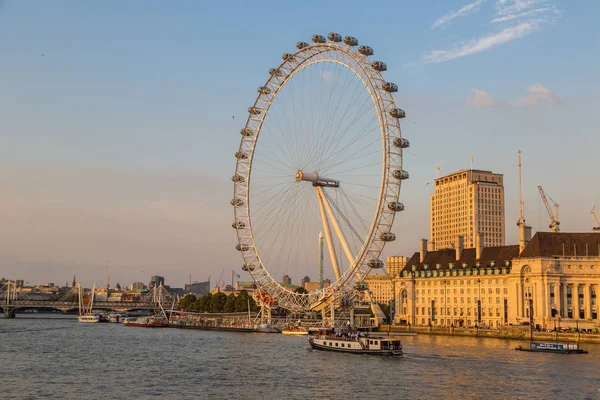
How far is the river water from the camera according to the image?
56812mm

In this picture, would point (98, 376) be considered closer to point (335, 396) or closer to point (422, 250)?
point (335, 396)

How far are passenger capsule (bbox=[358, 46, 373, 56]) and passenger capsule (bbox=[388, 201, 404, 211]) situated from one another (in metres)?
19.5

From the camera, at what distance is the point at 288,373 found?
69.4m

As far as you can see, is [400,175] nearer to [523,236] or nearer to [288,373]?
[288,373]

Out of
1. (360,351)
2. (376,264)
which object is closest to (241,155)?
(376,264)

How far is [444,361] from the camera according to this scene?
7838 centimetres

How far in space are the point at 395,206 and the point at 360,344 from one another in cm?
1844

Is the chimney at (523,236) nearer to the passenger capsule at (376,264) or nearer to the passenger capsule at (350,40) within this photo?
the passenger capsule at (376,264)

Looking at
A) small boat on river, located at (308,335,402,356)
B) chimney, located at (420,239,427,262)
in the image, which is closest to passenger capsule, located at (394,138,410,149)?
small boat on river, located at (308,335,402,356)

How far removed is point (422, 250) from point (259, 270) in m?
50.7

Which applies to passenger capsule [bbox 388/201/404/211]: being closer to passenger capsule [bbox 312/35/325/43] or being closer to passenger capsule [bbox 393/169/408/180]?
passenger capsule [bbox 393/169/408/180]

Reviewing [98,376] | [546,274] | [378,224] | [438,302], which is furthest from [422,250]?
[98,376]

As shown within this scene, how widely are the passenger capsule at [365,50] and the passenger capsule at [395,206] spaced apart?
19476mm

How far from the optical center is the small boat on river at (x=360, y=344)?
85.8 metres
